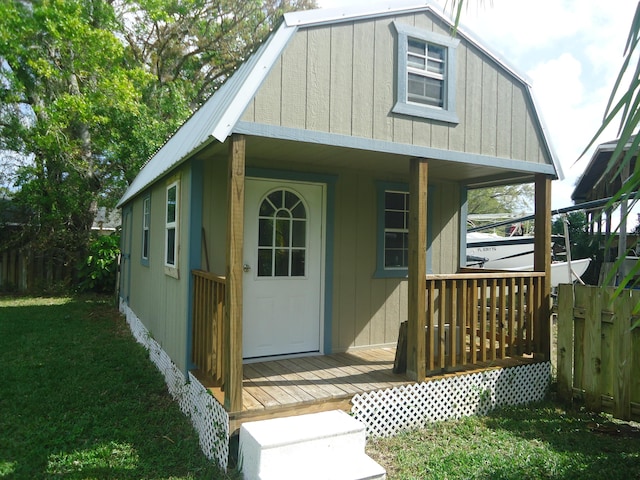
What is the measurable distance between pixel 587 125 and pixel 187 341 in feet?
12.9

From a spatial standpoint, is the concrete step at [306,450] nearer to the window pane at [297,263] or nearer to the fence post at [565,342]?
the window pane at [297,263]

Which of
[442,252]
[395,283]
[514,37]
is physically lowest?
[395,283]

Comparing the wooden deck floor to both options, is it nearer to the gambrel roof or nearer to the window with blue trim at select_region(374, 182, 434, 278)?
the window with blue trim at select_region(374, 182, 434, 278)

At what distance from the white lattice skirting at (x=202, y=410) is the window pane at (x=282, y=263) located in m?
1.52

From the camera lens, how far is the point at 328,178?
224 inches

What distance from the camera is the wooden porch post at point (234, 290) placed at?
3549 millimetres

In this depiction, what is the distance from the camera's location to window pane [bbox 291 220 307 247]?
5590 millimetres

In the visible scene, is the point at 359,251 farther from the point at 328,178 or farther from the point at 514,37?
the point at 514,37

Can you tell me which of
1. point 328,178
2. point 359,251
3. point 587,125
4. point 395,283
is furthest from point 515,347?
point 587,125

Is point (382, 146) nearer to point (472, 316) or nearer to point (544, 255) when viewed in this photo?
point (472, 316)

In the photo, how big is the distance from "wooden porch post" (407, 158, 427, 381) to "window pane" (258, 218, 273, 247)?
1.69m

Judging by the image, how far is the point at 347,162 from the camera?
5.45 meters

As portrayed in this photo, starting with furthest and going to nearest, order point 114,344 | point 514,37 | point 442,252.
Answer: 1. point 114,344
2. point 442,252
3. point 514,37

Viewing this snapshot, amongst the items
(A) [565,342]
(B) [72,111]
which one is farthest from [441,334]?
(B) [72,111]
